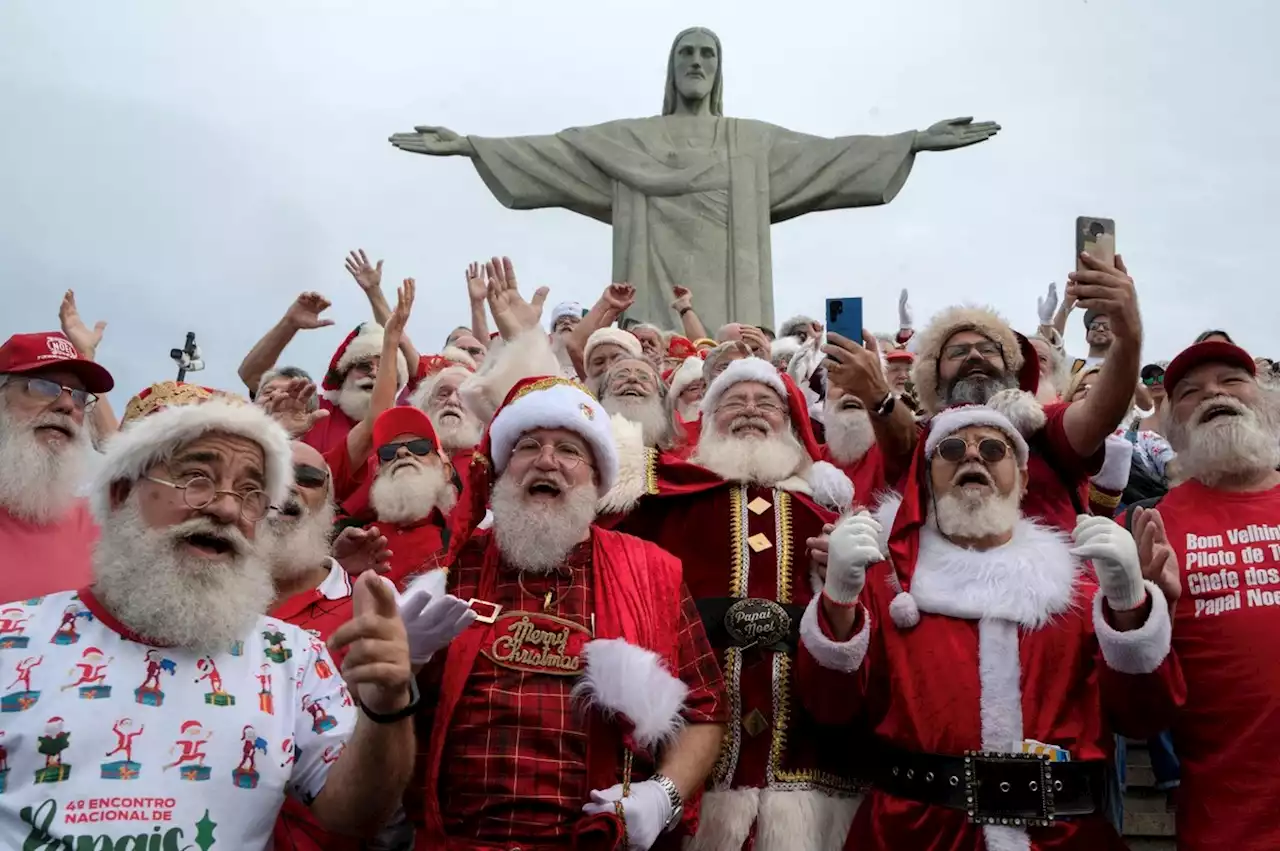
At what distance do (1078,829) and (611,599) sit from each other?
148 cm

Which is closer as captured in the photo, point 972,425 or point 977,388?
point 972,425

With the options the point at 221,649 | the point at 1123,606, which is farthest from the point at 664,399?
the point at 221,649

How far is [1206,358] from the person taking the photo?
4.12 metres

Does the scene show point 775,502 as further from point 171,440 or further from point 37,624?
point 37,624

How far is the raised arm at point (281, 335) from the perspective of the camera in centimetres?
641

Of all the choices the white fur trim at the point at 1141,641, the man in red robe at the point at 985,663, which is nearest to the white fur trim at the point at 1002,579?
the man in red robe at the point at 985,663

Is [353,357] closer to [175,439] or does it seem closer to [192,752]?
[175,439]

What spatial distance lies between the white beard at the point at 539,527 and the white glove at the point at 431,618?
555mm

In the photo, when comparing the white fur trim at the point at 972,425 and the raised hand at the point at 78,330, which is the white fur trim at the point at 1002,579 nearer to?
the white fur trim at the point at 972,425

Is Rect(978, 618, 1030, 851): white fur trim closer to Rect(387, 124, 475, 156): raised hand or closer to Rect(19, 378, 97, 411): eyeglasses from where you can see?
Rect(19, 378, 97, 411): eyeglasses

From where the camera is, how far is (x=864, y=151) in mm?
12500

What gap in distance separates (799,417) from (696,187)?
8.20 meters

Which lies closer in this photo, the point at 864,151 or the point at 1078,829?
the point at 1078,829

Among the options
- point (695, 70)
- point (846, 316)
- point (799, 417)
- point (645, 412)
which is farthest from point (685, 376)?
point (695, 70)
